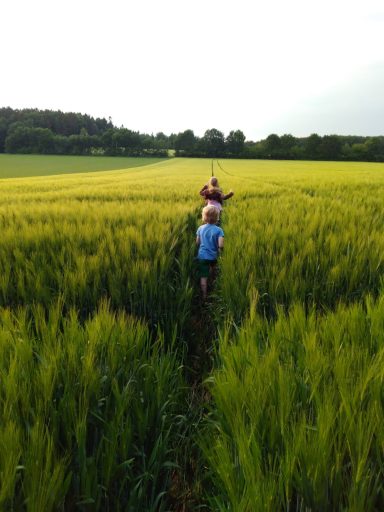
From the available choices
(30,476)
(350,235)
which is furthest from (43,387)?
(350,235)

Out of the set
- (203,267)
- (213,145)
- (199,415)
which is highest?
(213,145)

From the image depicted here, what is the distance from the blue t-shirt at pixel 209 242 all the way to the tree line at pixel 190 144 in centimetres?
7087

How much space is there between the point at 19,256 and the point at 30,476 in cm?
226

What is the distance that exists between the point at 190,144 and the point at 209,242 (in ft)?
322

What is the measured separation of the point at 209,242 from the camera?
3721 millimetres

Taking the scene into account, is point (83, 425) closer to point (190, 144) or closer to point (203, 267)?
point (203, 267)

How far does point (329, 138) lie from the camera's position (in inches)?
2854

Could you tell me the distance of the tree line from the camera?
70312 millimetres

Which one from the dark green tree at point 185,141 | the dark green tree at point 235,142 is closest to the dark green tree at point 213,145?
the dark green tree at point 235,142

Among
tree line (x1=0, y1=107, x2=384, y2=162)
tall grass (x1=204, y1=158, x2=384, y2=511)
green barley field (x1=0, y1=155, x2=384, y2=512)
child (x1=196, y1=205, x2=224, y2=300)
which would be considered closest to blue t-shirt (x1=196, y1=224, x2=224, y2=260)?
child (x1=196, y1=205, x2=224, y2=300)

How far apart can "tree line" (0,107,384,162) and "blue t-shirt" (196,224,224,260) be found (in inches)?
2790

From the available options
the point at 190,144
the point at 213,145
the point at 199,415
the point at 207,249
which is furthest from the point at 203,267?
the point at 190,144

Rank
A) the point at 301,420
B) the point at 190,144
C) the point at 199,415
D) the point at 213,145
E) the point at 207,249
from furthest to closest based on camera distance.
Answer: the point at 190,144 < the point at 213,145 < the point at 207,249 < the point at 199,415 < the point at 301,420

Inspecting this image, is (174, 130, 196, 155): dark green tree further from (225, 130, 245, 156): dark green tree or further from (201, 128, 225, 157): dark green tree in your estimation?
(225, 130, 245, 156): dark green tree
